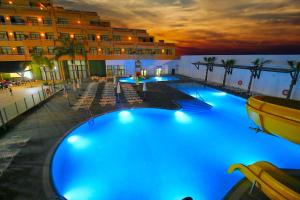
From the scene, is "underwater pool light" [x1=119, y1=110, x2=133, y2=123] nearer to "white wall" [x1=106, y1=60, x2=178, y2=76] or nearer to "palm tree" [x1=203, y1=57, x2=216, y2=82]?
"palm tree" [x1=203, y1=57, x2=216, y2=82]

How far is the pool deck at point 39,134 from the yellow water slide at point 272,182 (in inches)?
26.6

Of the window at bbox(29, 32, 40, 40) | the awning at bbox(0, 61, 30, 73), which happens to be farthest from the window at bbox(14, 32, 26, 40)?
the awning at bbox(0, 61, 30, 73)

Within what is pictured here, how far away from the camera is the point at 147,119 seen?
11516 millimetres

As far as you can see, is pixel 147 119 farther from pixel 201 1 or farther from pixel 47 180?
pixel 201 1

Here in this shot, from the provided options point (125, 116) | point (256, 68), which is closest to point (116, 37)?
point (125, 116)

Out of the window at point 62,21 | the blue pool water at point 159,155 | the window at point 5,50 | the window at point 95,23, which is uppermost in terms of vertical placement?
the window at point 95,23

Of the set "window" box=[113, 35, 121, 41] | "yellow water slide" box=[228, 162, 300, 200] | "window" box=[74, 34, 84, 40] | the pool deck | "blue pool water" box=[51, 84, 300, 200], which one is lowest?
"blue pool water" box=[51, 84, 300, 200]

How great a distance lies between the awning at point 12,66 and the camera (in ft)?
68.7

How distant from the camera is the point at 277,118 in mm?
3414

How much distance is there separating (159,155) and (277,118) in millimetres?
5688

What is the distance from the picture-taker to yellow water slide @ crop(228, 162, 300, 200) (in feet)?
12.8

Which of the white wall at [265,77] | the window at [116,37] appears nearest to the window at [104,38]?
the window at [116,37]

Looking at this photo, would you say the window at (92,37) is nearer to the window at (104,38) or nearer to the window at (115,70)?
the window at (104,38)

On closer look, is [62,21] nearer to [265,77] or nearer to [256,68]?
[256,68]
